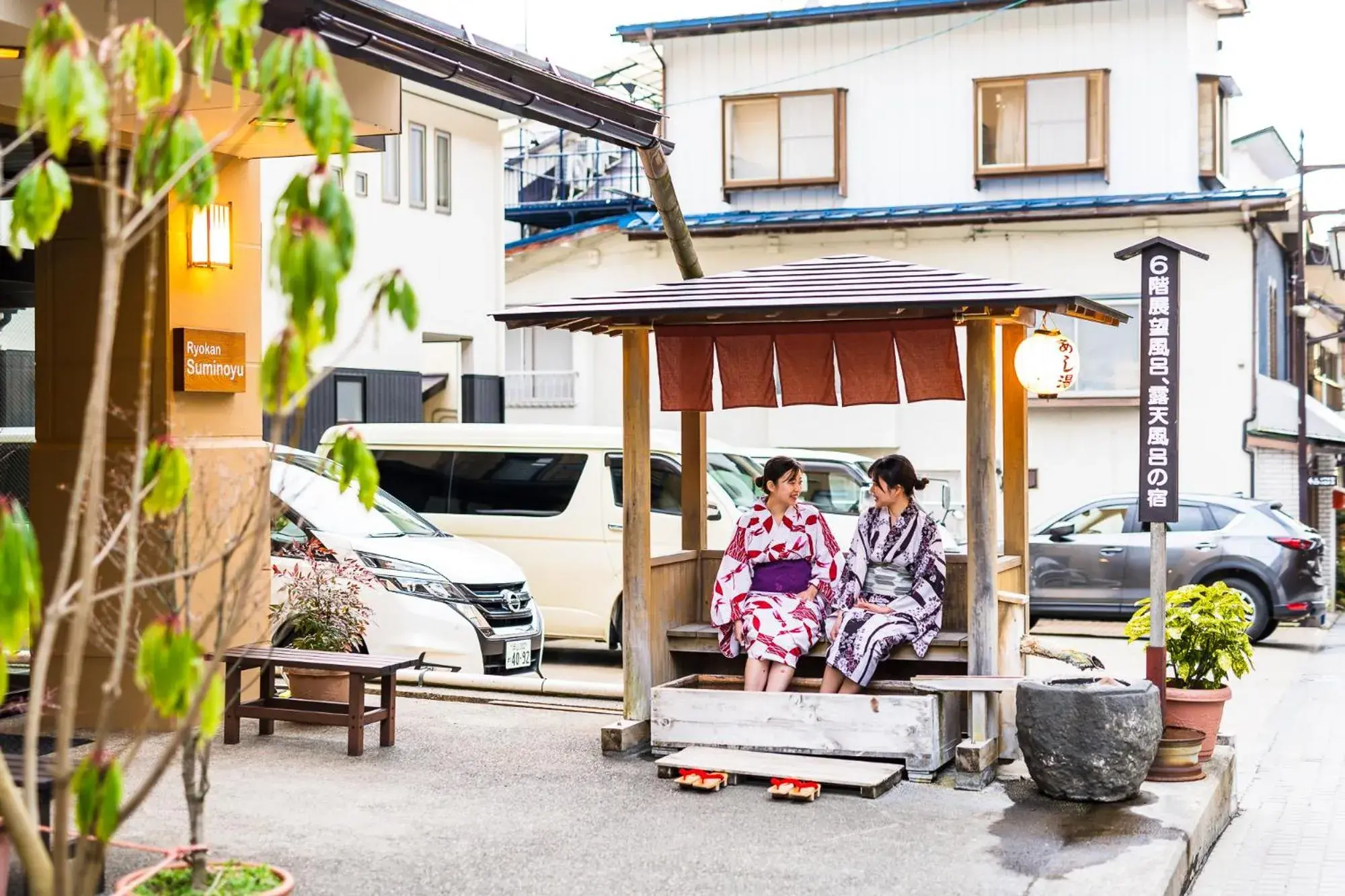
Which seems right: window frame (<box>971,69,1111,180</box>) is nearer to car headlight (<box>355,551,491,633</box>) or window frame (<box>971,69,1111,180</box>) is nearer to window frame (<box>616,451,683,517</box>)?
window frame (<box>616,451,683,517</box>)

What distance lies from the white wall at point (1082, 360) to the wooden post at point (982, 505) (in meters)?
13.8

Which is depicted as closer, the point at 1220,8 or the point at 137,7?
the point at 137,7

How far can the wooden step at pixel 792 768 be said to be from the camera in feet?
25.5

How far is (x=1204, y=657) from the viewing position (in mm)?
8734

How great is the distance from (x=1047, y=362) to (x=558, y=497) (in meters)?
6.41

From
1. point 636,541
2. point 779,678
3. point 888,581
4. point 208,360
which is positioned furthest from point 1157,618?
point 208,360

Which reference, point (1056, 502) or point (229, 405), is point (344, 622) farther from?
point (1056, 502)

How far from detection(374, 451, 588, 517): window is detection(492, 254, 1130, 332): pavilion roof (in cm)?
521

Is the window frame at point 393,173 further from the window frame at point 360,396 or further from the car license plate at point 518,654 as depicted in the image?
the car license plate at point 518,654

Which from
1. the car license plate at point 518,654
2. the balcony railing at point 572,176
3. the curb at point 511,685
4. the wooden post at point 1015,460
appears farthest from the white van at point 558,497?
the balcony railing at point 572,176

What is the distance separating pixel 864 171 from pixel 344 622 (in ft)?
54.9

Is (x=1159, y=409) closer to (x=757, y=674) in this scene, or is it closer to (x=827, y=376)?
(x=827, y=376)

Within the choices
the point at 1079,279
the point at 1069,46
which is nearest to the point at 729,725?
the point at 1079,279

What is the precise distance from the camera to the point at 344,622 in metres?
9.82
